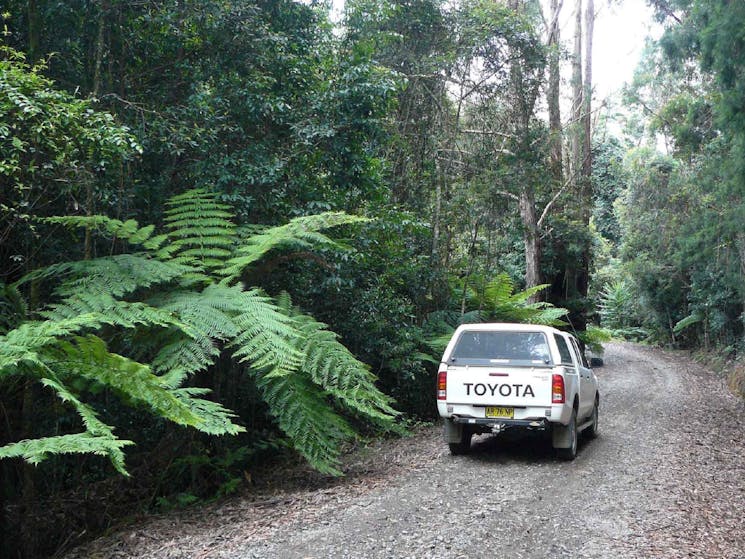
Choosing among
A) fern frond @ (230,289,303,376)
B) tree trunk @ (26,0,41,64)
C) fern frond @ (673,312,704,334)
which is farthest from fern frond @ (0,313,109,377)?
fern frond @ (673,312,704,334)

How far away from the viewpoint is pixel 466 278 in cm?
1631

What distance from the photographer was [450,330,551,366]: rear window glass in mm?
10164

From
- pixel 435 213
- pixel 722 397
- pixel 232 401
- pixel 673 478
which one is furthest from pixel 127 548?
pixel 722 397

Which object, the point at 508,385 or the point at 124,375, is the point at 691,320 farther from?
the point at 124,375

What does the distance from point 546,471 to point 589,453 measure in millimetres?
1708

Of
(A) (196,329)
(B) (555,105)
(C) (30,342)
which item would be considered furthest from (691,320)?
(C) (30,342)

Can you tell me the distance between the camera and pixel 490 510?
295 inches

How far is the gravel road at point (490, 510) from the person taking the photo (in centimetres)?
646

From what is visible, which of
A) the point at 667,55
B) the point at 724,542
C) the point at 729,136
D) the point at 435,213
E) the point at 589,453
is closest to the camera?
the point at 724,542

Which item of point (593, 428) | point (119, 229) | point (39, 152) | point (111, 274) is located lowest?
point (593, 428)

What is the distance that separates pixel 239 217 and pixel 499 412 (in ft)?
15.3

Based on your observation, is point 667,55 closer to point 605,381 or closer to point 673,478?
point 605,381

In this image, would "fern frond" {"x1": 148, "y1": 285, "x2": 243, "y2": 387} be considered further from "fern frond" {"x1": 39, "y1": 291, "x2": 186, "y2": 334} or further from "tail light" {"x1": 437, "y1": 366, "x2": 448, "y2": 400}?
"tail light" {"x1": 437, "y1": 366, "x2": 448, "y2": 400}

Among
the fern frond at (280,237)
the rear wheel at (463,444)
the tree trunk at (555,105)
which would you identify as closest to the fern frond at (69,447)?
the fern frond at (280,237)
